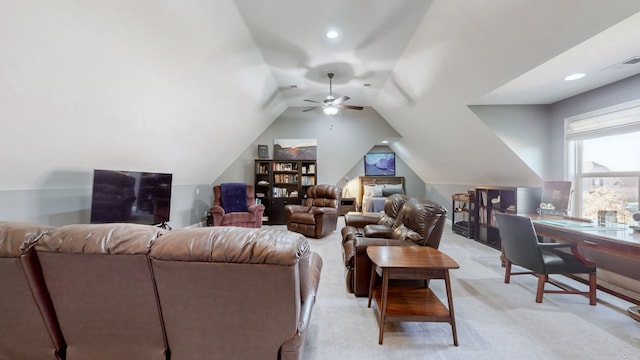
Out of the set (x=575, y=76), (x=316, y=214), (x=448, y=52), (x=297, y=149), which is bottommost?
(x=316, y=214)

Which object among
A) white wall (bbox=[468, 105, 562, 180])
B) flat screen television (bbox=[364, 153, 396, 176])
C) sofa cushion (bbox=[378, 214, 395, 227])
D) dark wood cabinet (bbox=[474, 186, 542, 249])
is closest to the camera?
sofa cushion (bbox=[378, 214, 395, 227])

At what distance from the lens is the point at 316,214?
458 centimetres

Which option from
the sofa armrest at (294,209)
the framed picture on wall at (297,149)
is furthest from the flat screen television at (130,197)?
the framed picture on wall at (297,149)

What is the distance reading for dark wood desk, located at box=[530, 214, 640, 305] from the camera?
191 cm

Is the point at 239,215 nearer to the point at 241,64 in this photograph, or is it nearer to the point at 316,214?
the point at 316,214

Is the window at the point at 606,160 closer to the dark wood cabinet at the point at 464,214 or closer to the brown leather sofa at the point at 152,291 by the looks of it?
the dark wood cabinet at the point at 464,214

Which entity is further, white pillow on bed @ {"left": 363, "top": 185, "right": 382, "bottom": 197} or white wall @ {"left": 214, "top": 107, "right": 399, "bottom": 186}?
white pillow on bed @ {"left": 363, "top": 185, "right": 382, "bottom": 197}

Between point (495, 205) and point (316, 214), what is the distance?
3.12 metres

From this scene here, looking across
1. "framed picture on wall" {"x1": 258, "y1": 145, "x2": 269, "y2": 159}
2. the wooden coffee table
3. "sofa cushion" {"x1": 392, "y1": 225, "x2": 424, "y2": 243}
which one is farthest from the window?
"framed picture on wall" {"x1": 258, "y1": 145, "x2": 269, "y2": 159}

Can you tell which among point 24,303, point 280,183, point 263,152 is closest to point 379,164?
point 280,183

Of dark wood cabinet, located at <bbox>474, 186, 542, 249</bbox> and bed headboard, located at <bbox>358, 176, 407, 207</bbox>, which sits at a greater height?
bed headboard, located at <bbox>358, 176, 407, 207</bbox>

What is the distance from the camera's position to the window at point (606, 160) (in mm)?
2527

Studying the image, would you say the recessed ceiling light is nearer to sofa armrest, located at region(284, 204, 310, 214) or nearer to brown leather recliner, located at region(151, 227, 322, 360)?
brown leather recliner, located at region(151, 227, 322, 360)

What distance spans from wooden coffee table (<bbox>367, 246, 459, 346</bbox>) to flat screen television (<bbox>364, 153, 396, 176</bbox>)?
6012mm
